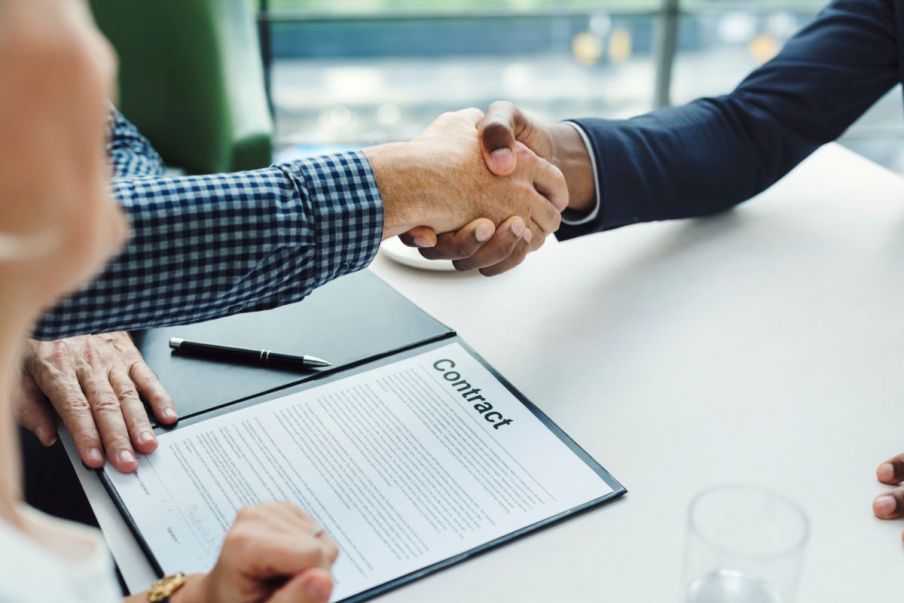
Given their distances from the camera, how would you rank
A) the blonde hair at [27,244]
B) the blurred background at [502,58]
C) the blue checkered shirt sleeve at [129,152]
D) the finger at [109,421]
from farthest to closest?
the blurred background at [502,58]
the blue checkered shirt sleeve at [129,152]
the finger at [109,421]
the blonde hair at [27,244]

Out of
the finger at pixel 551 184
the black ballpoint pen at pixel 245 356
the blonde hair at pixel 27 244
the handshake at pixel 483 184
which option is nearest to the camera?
the blonde hair at pixel 27 244

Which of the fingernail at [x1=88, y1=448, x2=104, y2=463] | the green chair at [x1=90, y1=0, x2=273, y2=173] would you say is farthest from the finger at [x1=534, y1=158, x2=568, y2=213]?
the green chair at [x1=90, y1=0, x2=273, y2=173]

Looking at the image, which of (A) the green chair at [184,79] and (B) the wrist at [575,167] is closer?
(B) the wrist at [575,167]

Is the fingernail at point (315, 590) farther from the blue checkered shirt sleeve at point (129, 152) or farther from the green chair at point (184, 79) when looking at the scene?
the green chair at point (184, 79)

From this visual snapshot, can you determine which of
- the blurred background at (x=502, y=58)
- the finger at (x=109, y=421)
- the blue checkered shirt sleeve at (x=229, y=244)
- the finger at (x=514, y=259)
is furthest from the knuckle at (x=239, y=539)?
the blurred background at (x=502, y=58)

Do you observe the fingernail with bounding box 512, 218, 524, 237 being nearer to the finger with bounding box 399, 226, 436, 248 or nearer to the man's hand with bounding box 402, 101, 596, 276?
the man's hand with bounding box 402, 101, 596, 276

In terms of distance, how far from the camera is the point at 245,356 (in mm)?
1039

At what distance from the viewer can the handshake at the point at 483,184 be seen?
113 centimetres

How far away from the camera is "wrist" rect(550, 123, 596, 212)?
50.7 inches

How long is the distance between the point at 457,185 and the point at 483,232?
7 cm

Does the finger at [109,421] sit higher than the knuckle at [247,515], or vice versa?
the knuckle at [247,515]

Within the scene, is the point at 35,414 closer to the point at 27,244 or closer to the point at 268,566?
the point at 268,566

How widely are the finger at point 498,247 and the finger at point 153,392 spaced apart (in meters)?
0.42

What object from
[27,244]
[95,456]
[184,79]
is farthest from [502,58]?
[27,244]
